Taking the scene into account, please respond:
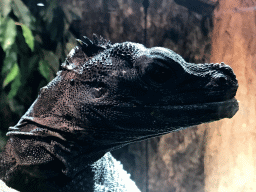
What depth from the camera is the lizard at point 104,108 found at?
1.44 feet

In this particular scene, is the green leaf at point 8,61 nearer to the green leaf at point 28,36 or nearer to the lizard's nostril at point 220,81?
the green leaf at point 28,36

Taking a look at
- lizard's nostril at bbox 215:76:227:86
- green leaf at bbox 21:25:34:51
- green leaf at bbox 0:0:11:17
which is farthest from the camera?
green leaf at bbox 21:25:34:51

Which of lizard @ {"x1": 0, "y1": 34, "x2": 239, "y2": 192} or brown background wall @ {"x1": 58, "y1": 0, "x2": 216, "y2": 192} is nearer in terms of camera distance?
lizard @ {"x1": 0, "y1": 34, "x2": 239, "y2": 192}

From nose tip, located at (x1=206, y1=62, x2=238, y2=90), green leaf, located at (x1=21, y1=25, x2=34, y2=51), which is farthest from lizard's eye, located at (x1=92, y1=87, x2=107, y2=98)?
green leaf, located at (x1=21, y1=25, x2=34, y2=51)

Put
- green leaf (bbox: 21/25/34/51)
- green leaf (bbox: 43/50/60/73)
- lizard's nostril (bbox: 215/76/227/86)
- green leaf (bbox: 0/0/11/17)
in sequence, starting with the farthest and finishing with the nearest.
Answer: green leaf (bbox: 43/50/60/73) → green leaf (bbox: 21/25/34/51) → green leaf (bbox: 0/0/11/17) → lizard's nostril (bbox: 215/76/227/86)

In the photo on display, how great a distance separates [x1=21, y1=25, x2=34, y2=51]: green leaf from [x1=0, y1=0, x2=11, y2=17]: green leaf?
77mm

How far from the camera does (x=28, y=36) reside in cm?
80

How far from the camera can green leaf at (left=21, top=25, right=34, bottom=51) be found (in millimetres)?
771

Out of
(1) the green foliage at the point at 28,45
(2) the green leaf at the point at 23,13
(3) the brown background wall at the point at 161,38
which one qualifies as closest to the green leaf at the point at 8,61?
(1) the green foliage at the point at 28,45

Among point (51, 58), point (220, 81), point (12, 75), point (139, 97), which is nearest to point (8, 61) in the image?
point (12, 75)

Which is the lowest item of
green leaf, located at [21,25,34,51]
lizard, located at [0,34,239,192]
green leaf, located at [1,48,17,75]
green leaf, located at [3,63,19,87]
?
lizard, located at [0,34,239,192]

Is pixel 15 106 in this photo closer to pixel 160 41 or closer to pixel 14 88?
pixel 14 88

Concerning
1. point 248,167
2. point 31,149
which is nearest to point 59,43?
point 31,149

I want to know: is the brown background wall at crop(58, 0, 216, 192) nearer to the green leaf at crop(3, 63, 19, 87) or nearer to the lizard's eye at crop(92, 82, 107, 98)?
the green leaf at crop(3, 63, 19, 87)
